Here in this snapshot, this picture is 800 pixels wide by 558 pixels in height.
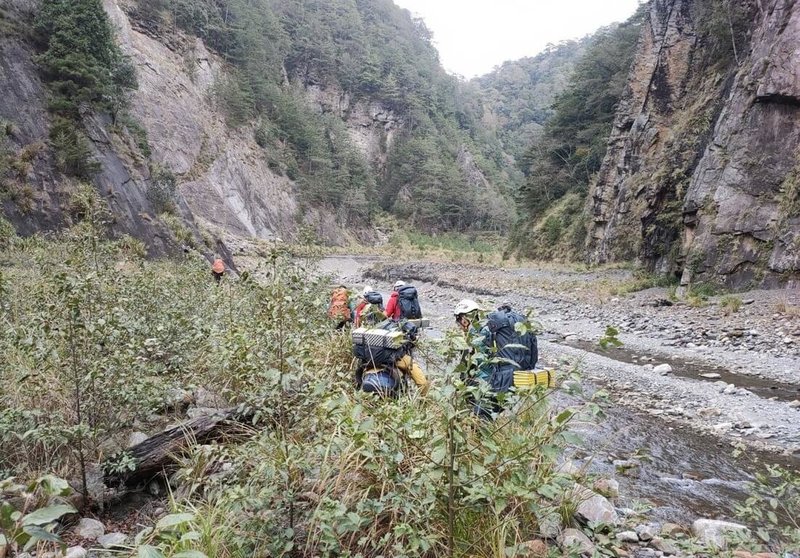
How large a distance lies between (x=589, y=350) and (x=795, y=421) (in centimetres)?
484

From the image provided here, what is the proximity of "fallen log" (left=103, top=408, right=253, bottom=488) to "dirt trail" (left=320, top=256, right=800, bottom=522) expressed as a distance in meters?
2.47

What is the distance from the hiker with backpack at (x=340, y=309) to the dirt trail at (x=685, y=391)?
1198 millimetres

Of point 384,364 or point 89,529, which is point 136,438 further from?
point 384,364

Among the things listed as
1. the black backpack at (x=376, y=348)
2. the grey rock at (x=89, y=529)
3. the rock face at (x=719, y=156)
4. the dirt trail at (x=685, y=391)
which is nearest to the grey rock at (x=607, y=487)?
the dirt trail at (x=685, y=391)

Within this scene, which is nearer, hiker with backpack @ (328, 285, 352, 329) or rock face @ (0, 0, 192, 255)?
hiker with backpack @ (328, 285, 352, 329)

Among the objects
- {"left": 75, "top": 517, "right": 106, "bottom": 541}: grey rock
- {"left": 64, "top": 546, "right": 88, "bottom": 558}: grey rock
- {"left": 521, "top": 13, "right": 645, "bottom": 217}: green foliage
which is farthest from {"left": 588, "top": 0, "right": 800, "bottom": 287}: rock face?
{"left": 64, "top": 546, "right": 88, "bottom": 558}: grey rock

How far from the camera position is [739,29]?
18.2 metres

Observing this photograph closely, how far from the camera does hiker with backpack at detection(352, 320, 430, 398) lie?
4.17m

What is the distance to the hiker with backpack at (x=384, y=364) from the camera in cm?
417

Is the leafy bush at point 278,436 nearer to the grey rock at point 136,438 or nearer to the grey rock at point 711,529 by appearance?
the grey rock at point 136,438

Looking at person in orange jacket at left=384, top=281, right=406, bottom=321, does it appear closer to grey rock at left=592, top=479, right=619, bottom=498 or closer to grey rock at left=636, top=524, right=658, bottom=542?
grey rock at left=592, top=479, right=619, bottom=498

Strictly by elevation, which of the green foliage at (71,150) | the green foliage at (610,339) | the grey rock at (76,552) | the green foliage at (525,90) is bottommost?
the grey rock at (76,552)

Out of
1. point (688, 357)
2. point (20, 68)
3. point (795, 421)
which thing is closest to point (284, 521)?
point (795, 421)

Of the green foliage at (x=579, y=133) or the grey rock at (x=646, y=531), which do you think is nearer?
the grey rock at (x=646, y=531)
